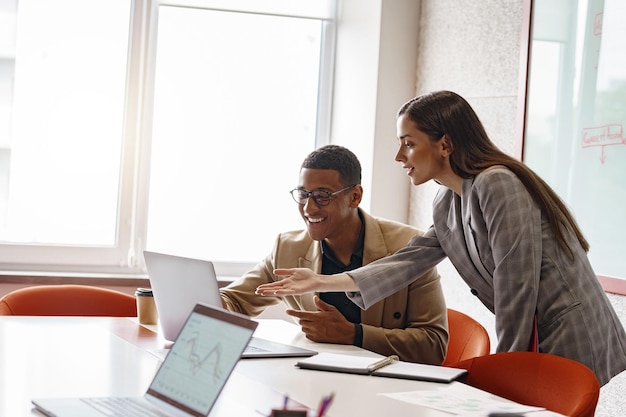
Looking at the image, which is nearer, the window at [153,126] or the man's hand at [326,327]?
the man's hand at [326,327]

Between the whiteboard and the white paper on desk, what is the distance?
1.20 meters

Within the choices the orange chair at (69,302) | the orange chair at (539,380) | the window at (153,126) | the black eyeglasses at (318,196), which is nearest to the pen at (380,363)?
the orange chair at (539,380)

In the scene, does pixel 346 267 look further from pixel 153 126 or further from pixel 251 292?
pixel 153 126

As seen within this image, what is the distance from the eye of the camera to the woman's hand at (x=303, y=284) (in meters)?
2.34

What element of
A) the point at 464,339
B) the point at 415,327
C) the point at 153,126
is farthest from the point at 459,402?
the point at 153,126

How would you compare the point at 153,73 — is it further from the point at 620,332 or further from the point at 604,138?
the point at 620,332

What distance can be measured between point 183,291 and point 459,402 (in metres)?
0.92

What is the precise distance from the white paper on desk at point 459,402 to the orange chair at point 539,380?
0.14m

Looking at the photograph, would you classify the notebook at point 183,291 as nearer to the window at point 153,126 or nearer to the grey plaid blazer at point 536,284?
the grey plaid blazer at point 536,284

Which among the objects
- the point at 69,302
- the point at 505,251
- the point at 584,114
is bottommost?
the point at 69,302

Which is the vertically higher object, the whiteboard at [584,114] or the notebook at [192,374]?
the whiteboard at [584,114]

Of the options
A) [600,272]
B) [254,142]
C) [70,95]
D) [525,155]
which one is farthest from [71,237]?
[600,272]

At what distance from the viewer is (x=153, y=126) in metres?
4.49

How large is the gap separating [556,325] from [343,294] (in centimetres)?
78
